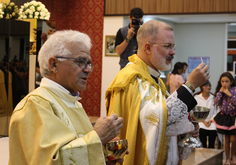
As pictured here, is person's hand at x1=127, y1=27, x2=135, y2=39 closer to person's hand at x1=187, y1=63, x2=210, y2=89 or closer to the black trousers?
person's hand at x1=187, y1=63, x2=210, y2=89

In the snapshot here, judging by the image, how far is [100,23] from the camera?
25.6 ft

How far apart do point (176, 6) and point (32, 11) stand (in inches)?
135

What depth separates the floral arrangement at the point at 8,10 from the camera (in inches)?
197

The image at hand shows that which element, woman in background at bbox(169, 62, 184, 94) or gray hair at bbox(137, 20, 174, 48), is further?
woman in background at bbox(169, 62, 184, 94)

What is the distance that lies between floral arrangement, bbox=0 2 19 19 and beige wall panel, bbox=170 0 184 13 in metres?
3.62

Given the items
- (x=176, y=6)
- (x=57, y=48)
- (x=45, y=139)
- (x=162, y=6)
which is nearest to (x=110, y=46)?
(x=162, y=6)

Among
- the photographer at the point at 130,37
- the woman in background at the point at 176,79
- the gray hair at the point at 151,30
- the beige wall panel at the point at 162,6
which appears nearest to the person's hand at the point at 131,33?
the photographer at the point at 130,37

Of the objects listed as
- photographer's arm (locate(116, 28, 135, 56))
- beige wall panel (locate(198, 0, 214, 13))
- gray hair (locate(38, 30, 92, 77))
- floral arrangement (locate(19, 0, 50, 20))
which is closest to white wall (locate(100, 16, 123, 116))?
beige wall panel (locate(198, 0, 214, 13))

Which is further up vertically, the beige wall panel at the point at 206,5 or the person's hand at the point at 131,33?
the beige wall panel at the point at 206,5

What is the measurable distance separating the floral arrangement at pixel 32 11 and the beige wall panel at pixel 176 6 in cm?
315

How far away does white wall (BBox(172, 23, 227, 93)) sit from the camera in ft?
31.6

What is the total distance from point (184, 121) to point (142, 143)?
0.33 m

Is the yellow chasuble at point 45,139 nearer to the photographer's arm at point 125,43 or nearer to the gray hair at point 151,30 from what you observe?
the gray hair at point 151,30

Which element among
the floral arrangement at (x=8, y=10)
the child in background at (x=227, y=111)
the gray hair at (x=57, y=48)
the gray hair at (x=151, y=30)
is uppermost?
the floral arrangement at (x=8, y=10)
